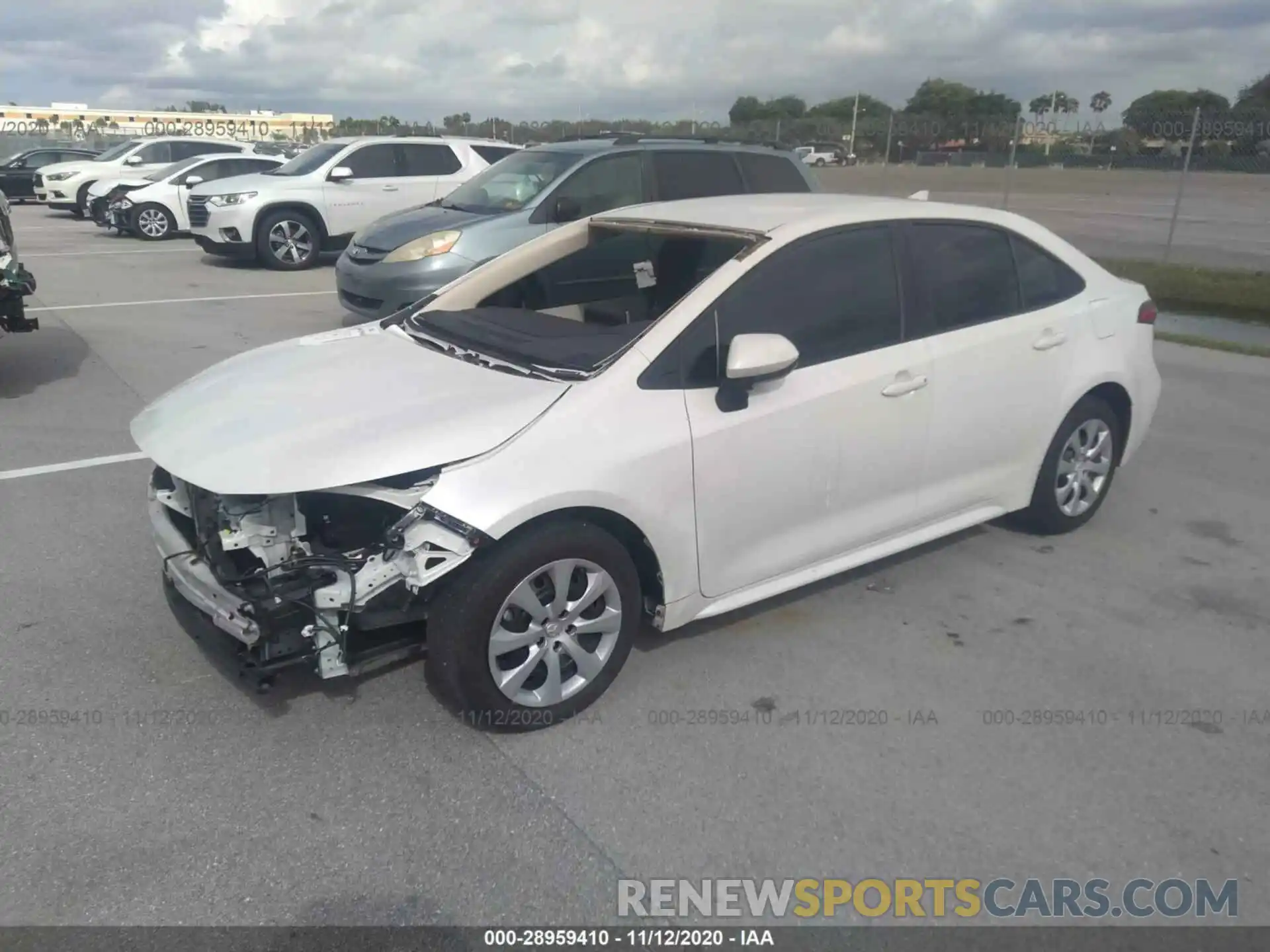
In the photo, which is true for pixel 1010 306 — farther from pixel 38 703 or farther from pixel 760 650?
pixel 38 703

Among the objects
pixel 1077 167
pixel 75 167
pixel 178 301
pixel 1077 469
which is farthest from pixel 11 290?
pixel 1077 167

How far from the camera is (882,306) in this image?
13.8ft

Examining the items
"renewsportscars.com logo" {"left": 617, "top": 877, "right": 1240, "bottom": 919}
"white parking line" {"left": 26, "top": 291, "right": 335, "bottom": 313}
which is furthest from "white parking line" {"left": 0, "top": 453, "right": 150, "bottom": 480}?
"white parking line" {"left": 26, "top": 291, "right": 335, "bottom": 313}

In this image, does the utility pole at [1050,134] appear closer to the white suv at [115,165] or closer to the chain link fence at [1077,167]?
the chain link fence at [1077,167]

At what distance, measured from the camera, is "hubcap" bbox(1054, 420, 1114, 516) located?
5066 millimetres

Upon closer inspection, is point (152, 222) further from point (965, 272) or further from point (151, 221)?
point (965, 272)

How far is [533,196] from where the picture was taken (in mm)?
9469

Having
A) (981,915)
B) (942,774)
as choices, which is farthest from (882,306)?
(981,915)

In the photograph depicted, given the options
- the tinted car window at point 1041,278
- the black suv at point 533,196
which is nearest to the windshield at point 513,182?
the black suv at point 533,196

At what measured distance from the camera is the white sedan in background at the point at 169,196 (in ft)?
59.6

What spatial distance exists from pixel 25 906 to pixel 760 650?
2570 millimetres

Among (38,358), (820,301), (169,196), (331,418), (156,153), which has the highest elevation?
(820,301)

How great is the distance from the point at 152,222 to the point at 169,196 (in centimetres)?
58

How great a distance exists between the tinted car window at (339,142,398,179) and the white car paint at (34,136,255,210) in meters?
7.99
